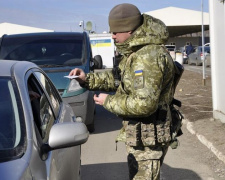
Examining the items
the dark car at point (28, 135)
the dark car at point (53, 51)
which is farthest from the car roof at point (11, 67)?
the dark car at point (53, 51)

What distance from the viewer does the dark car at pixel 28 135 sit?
2523 millimetres

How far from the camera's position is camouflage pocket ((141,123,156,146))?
324cm

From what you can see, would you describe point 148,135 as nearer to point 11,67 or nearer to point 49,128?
point 49,128

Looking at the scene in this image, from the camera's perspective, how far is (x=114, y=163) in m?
6.45

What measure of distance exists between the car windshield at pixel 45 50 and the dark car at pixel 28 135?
5371 millimetres

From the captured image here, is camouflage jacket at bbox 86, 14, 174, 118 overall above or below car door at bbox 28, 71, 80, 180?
above

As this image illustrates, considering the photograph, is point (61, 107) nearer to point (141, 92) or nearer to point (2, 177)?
point (141, 92)

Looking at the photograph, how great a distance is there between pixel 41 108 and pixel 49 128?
0.26 metres

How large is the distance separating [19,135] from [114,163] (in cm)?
380

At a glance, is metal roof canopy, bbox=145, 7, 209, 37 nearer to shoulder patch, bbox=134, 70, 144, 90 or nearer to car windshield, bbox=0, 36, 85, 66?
car windshield, bbox=0, 36, 85, 66

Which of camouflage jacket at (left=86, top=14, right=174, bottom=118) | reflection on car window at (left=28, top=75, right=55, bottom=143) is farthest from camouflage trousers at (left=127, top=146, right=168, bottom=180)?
reflection on car window at (left=28, top=75, right=55, bottom=143)

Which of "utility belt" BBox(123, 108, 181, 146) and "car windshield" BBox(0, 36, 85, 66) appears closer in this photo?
"utility belt" BBox(123, 108, 181, 146)

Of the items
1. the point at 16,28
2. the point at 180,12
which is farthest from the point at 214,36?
the point at 180,12

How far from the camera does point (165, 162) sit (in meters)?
6.46
